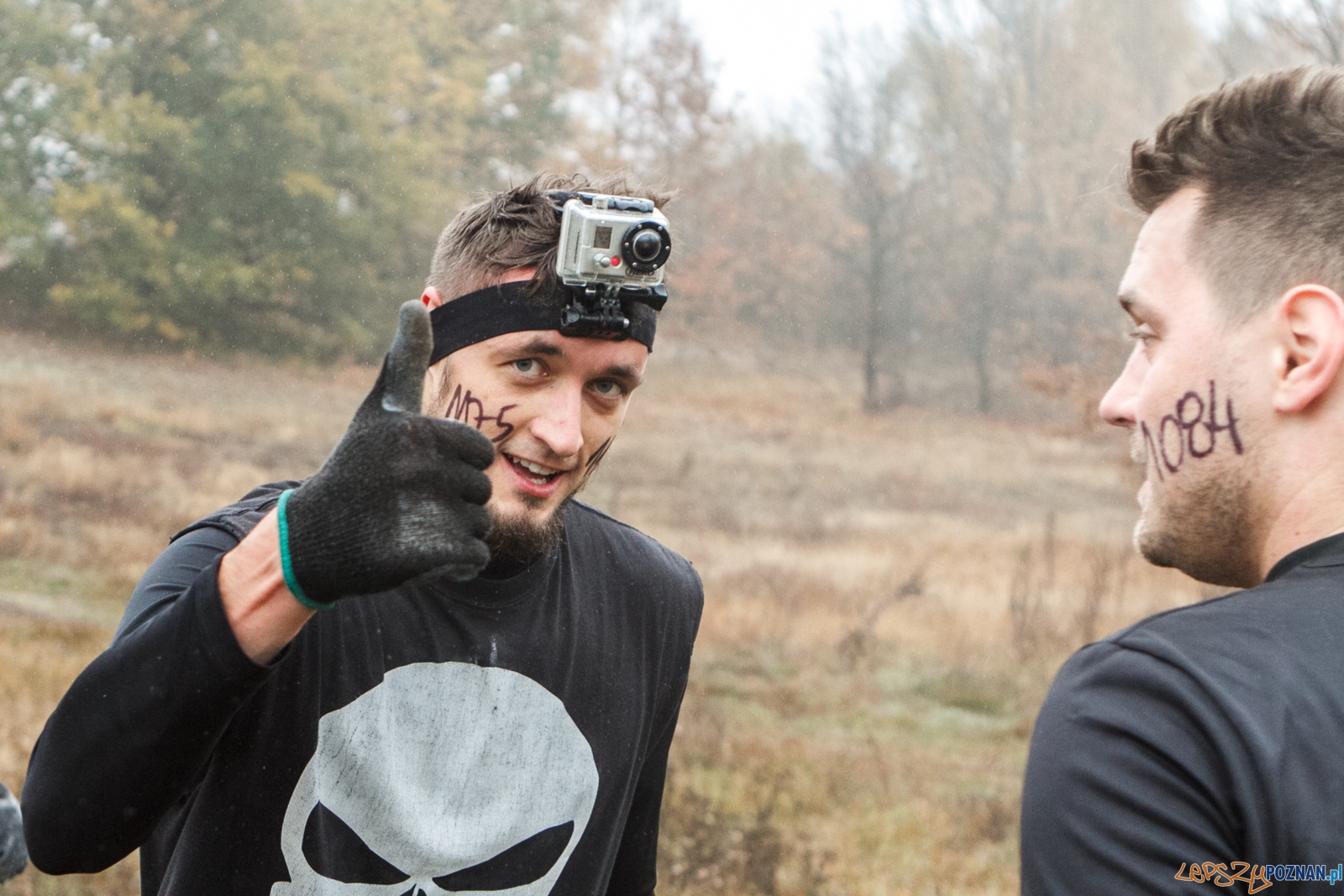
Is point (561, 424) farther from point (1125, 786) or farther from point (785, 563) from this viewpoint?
point (785, 563)

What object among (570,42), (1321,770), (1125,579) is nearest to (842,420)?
(1125,579)

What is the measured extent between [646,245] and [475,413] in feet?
1.55

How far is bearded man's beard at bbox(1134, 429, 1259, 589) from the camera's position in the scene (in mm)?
1411

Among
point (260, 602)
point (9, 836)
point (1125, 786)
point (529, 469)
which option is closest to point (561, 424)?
point (529, 469)

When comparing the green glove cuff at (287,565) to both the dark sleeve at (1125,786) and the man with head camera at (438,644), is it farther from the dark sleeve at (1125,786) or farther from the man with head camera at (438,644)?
the dark sleeve at (1125,786)

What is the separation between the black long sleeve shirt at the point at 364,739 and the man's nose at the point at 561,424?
0.25 meters

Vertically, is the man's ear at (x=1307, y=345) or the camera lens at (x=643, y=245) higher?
the camera lens at (x=643, y=245)

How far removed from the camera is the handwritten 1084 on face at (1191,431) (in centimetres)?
142

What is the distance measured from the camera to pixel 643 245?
2.02 metres

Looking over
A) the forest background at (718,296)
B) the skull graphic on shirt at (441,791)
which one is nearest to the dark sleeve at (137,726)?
Result: the skull graphic on shirt at (441,791)

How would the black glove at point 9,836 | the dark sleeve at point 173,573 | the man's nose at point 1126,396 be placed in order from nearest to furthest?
the dark sleeve at point 173,573
the man's nose at point 1126,396
the black glove at point 9,836

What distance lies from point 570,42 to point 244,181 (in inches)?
132

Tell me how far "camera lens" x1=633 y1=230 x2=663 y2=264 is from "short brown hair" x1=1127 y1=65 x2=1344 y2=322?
892mm

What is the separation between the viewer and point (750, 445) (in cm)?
980
